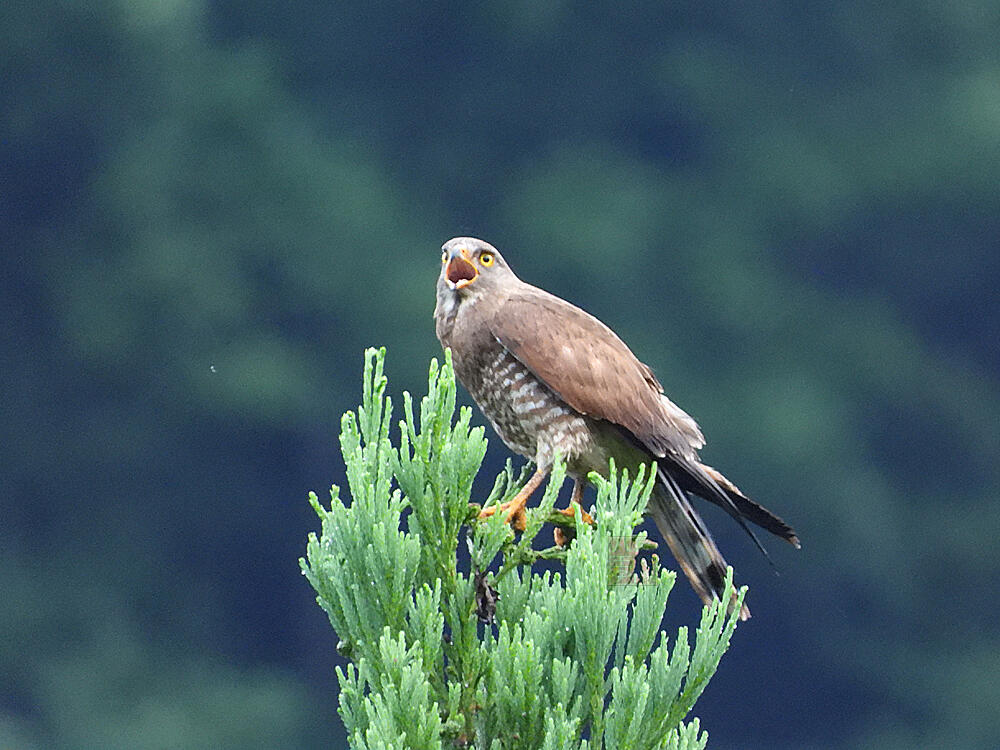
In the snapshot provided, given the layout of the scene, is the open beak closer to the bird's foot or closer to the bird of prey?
the bird of prey

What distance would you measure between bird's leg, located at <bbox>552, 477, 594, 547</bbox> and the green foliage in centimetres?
30

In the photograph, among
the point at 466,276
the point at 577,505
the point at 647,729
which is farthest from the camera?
the point at 466,276

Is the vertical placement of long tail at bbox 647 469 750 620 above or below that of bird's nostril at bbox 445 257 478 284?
below

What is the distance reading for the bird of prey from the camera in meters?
2.29

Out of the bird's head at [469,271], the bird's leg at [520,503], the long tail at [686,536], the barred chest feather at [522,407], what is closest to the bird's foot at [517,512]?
the bird's leg at [520,503]

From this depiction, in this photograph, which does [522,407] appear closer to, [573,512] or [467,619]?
[573,512]

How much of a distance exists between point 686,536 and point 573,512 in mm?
213

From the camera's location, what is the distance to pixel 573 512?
87.8 inches

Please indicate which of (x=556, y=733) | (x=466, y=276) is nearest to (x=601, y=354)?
(x=466, y=276)

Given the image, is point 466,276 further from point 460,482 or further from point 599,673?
point 599,673

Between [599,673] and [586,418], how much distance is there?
1.91ft

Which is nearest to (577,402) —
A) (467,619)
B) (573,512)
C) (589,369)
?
(589,369)

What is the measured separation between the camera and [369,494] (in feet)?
5.91

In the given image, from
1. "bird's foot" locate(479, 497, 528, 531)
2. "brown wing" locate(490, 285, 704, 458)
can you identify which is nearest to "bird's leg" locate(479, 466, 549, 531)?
"bird's foot" locate(479, 497, 528, 531)
